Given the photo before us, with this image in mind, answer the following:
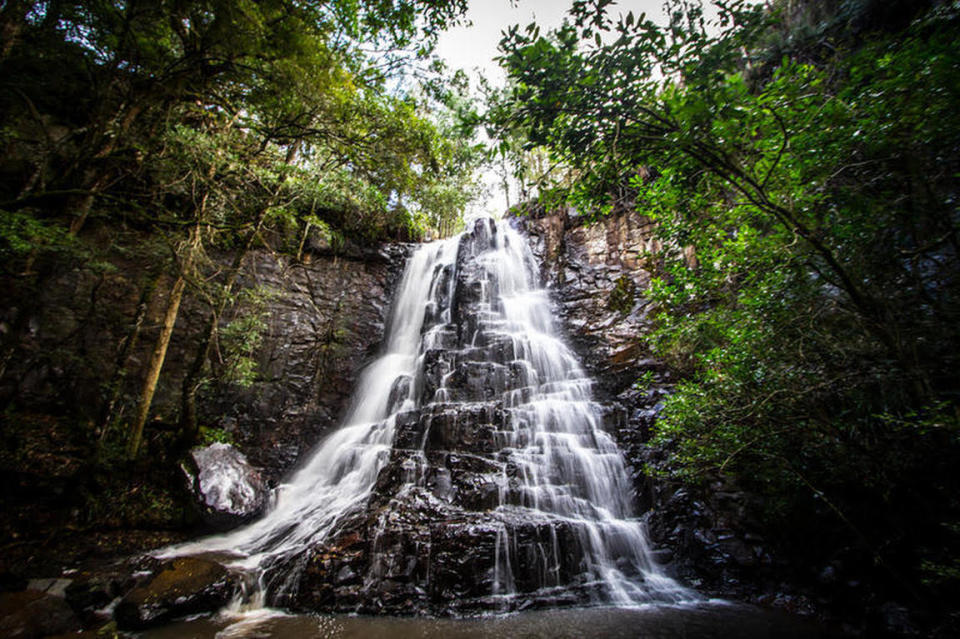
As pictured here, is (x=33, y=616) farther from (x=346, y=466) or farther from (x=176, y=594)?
(x=346, y=466)

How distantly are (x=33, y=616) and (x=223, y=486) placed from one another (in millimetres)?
3575

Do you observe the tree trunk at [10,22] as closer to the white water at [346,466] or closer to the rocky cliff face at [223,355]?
the rocky cliff face at [223,355]

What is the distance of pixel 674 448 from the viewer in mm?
6781

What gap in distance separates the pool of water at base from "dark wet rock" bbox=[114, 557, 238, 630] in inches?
6.6

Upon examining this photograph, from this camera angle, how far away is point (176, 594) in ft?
13.7

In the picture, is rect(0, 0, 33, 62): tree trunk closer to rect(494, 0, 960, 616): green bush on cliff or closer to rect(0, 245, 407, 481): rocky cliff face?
rect(0, 245, 407, 481): rocky cliff face

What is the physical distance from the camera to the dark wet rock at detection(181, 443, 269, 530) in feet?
21.9

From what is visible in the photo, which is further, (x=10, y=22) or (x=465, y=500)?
(x=465, y=500)

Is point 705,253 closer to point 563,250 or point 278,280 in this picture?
point 563,250

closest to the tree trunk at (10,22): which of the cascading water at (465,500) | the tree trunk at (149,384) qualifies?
the tree trunk at (149,384)

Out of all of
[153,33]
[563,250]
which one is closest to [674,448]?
[563,250]

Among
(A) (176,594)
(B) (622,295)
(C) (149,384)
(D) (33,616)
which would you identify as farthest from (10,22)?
(B) (622,295)

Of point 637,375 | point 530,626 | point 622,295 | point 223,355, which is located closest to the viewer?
point 530,626

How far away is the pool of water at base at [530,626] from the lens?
371 cm
